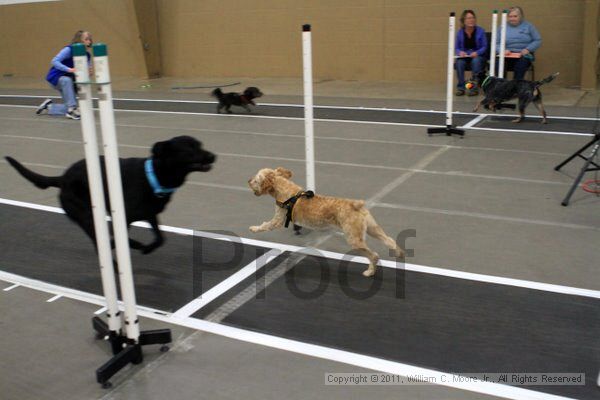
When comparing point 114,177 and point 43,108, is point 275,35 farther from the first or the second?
point 114,177

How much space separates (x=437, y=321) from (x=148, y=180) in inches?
79.9

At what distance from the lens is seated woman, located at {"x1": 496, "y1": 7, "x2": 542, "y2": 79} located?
1034cm

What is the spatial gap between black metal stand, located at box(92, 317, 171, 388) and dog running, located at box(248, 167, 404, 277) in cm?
144

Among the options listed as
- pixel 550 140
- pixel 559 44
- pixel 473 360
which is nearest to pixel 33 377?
pixel 473 360

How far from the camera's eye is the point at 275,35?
14852mm

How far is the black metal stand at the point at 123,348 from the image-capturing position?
118 inches

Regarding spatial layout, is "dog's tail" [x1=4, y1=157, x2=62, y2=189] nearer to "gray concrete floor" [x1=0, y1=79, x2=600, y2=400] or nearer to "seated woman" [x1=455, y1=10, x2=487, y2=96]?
"gray concrete floor" [x1=0, y1=79, x2=600, y2=400]

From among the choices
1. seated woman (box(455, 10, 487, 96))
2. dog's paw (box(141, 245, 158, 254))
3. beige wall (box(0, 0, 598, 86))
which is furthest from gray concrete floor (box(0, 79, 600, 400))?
beige wall (box(0, 0, 598, 86))

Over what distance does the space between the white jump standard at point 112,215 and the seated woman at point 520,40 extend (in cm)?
899

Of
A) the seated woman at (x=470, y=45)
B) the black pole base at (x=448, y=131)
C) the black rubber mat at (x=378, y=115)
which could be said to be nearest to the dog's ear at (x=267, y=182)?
the black pole base at (x=448, y=131)

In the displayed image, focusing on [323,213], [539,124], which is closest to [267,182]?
[323,213]

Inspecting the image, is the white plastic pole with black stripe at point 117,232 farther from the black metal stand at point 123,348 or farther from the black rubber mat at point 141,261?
the black rubber mat at point 141,261

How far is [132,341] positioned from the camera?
3176mm

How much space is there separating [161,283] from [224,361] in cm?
120
